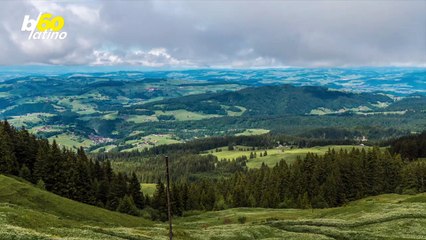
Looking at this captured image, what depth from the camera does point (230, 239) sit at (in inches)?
2589

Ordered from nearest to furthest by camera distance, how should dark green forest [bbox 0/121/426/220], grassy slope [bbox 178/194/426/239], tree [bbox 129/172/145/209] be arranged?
grassy slope [bbox 178/194/426/239] → dark green forest [bbox 0/121/426/220] → tree [bbox 129/172/145/209]

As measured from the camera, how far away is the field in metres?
55.5

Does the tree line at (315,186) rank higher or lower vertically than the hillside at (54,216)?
lower

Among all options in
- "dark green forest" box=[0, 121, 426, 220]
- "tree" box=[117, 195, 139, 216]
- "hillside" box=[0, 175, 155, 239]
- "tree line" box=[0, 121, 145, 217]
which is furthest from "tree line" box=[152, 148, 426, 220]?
"hillside" box=[0, 175, 155, 239]

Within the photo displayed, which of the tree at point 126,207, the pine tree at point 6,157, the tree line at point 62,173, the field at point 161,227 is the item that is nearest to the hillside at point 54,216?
the field at point 161,227

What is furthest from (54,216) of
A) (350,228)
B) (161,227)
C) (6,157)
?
(350,228)

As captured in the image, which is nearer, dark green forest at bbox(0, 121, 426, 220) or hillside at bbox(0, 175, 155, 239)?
hillside at bbox(0, 175, 155, 239)

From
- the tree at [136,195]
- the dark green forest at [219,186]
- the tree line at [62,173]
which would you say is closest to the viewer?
the tree line at [62,173]

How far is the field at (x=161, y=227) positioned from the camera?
55.5 metres

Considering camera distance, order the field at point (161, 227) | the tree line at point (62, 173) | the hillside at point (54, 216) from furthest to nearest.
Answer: the tree line at point (62, 173) → the hillside at point (54, 216) → the field at point (161, 227)

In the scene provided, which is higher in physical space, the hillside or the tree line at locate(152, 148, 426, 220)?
the hillside

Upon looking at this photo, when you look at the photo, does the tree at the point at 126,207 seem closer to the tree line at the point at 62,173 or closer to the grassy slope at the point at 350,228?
the tree line at the point at 62,173

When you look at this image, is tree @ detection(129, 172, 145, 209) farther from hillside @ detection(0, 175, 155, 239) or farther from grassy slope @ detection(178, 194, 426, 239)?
grassy slope @ detection(178, 194, 426, 239)

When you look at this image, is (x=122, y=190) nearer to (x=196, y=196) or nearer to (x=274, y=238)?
(x=196, y=196)
